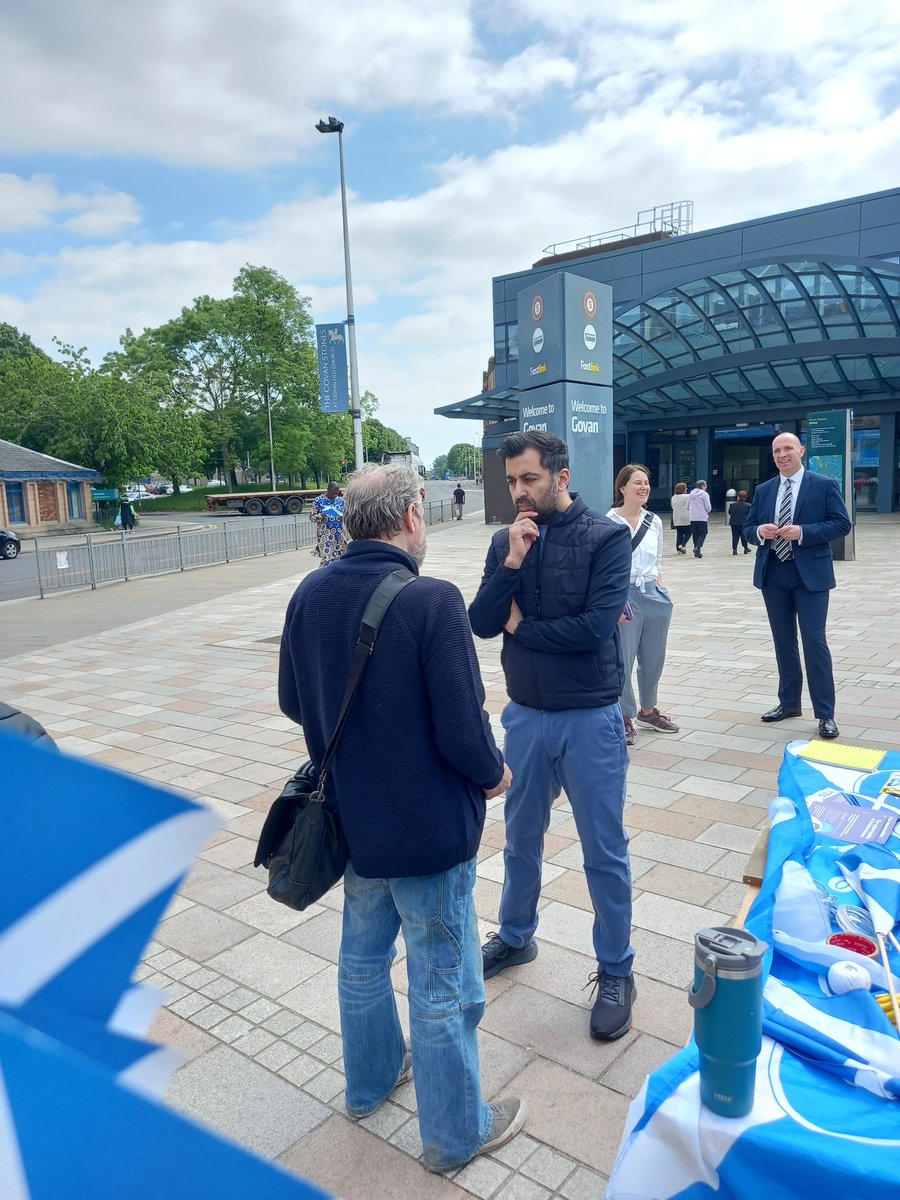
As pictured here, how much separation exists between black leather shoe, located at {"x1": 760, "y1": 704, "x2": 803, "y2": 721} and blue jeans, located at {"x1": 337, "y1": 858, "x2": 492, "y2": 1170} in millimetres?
4484

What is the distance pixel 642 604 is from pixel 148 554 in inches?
628

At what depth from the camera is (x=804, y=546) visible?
Result: 5652mm

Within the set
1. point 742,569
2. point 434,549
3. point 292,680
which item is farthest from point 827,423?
point 292,680

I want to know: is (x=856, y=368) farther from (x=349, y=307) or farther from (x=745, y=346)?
(x=349, y=307)

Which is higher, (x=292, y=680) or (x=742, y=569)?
(x=292, y=680)

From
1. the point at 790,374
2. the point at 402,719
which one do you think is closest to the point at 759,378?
the point at 790,374

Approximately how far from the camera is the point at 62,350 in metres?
43.0

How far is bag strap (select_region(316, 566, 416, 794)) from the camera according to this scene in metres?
2.00

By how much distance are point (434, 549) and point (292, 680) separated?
21.3m

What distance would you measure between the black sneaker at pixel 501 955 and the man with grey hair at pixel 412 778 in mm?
801

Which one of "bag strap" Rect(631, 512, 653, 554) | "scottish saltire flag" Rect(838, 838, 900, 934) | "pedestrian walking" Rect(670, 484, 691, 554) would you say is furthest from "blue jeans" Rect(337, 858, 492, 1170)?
"pedestrian walking" Rect(670, 484, 691, 554)

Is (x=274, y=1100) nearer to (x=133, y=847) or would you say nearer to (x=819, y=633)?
(x=133, y=847)

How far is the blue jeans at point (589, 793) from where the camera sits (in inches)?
108

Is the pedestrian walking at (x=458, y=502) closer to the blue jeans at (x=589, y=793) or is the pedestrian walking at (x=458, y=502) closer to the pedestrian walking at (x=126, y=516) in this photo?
the pedestrian walking at (x=126, y=516)
